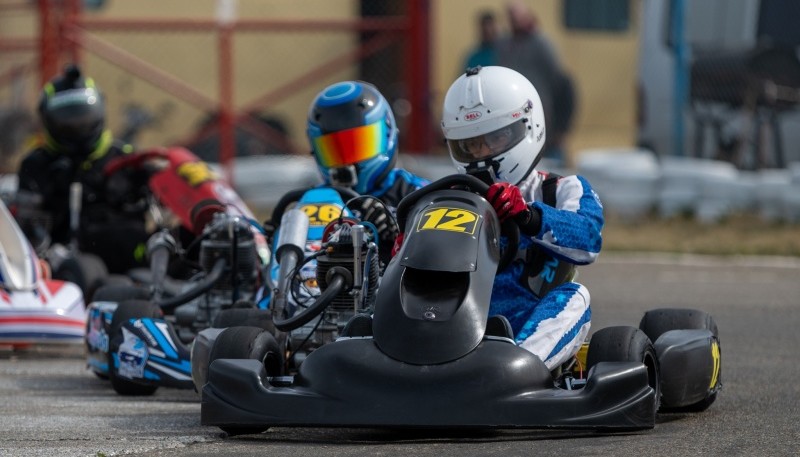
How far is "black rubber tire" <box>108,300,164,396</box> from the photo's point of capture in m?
6.66

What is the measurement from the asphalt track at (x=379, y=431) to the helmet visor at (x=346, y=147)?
3.81 feet

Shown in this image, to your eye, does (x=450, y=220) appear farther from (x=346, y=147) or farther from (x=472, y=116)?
(x=346, y=147)

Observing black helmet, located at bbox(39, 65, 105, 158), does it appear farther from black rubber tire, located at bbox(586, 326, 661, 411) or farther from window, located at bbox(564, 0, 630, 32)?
window, located at bbox(564, 0, 630, 32)

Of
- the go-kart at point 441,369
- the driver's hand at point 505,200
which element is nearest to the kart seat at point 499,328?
the go-kart at point 441,369

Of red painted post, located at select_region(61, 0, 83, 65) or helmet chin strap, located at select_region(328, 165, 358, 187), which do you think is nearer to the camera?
helmet chin strap, located at select_region(328, 165, 358, 187)

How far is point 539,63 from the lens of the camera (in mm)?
14562

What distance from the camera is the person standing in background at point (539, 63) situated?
47.5 feet

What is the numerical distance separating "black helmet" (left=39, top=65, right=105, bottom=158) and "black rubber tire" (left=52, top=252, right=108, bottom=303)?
114cm

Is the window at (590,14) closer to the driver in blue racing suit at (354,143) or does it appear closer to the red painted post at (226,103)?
the red painted post at (226,103)

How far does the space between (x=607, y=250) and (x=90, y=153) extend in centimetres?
493

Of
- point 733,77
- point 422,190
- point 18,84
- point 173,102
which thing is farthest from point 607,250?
point 422,190

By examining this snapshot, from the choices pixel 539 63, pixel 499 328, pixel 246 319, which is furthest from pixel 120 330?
pixel 539 63

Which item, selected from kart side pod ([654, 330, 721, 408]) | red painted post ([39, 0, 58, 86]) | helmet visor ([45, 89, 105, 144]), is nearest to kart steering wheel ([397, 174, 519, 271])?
kart side pod ([654, 330, 721, 408])

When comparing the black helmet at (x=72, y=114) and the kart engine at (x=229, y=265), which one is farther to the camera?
the black helmet at (x=72, y=114)
